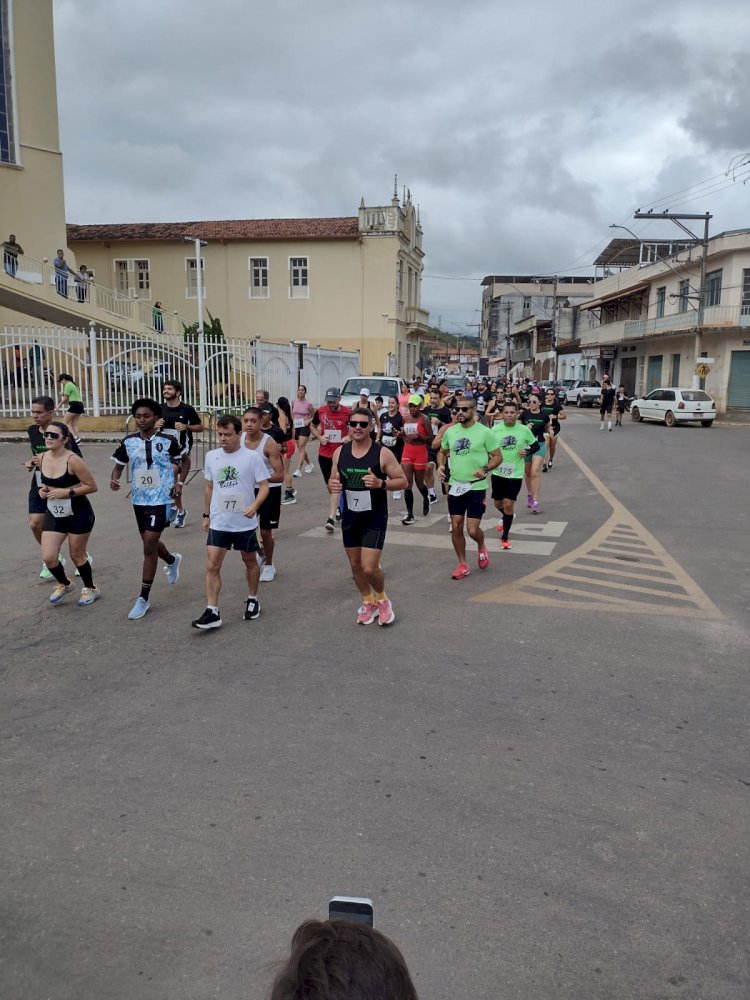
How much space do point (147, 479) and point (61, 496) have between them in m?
0.73

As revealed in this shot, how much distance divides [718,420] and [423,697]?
3389cm

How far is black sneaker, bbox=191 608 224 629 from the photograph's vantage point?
598 centimetres

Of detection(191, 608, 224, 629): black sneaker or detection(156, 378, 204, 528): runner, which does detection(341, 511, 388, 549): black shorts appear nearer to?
detection(191, 608, 224, 629): black sneaker

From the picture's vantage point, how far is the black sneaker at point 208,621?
5984 mm

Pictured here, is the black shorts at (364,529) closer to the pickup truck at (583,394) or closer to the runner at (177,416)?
the runner at (177,416)

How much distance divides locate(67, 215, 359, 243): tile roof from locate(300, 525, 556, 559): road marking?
33.9 m

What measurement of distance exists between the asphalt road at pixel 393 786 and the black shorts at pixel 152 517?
769 mm

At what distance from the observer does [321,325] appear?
138 ft

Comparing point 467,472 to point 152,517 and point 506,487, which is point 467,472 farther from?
point 152,517

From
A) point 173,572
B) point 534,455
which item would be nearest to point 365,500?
point 173,572

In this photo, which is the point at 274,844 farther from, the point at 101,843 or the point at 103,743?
the point at 103,743

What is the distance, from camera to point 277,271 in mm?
41281

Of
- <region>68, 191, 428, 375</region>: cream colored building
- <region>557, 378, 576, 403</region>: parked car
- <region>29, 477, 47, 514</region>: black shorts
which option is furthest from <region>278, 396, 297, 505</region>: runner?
<region>557, 378, 576, 403</region>: parked car

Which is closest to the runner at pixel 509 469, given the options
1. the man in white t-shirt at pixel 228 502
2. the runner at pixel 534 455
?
the runner at pixel 534 455
